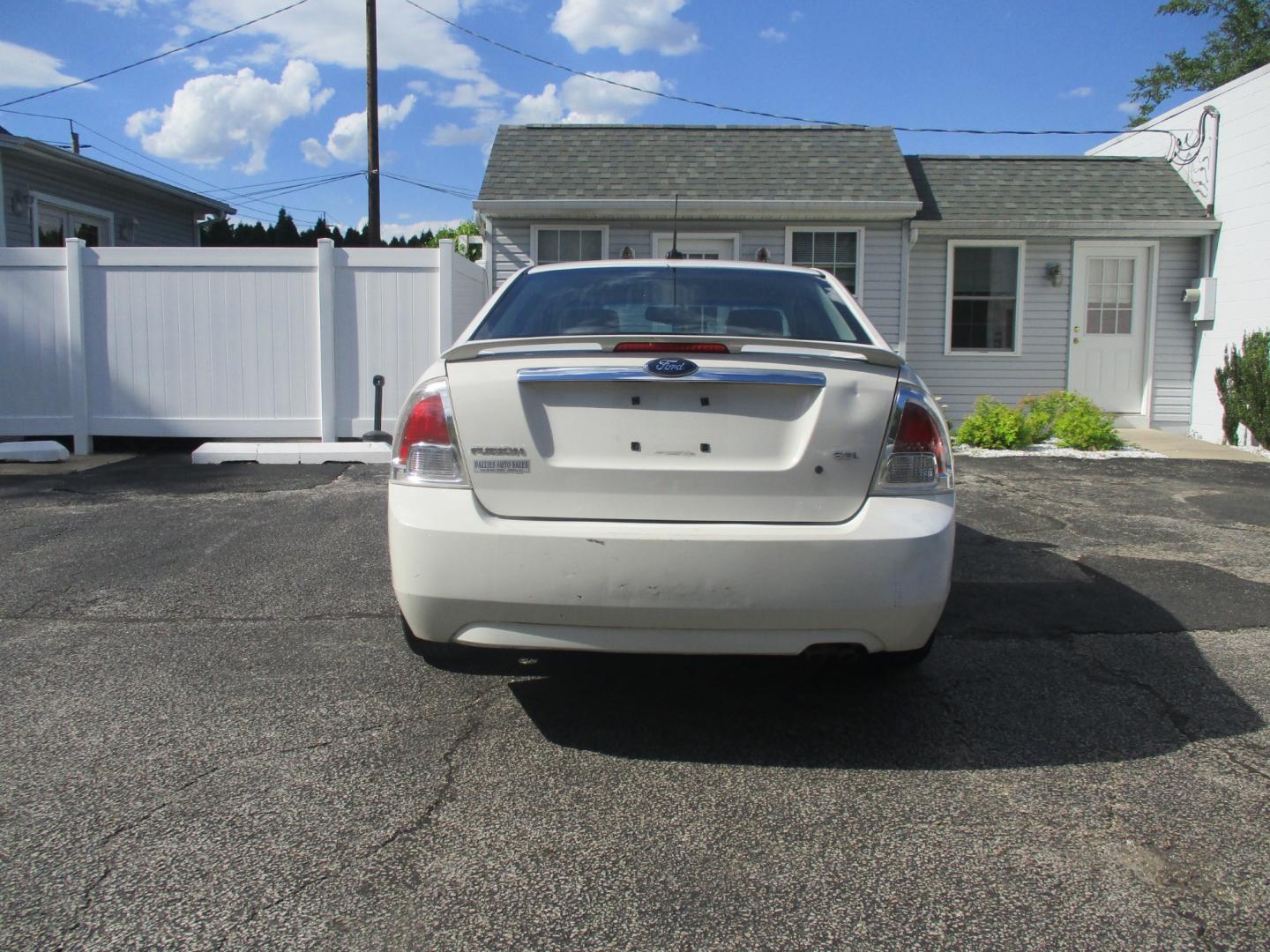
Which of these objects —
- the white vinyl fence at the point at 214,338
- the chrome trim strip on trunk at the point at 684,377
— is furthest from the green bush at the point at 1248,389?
the chrome trim strip on trunk at the point at 684,377

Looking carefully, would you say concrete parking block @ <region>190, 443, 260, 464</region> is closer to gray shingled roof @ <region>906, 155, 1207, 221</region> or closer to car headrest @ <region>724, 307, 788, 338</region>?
car headrest @ <region>724, 307, 788, 338</region>

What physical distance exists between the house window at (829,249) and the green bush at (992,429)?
8.93 feet

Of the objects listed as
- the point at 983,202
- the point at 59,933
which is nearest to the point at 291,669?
the point at 59,933

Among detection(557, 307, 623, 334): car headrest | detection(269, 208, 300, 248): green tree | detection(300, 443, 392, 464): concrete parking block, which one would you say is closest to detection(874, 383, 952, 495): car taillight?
detection(557, 307, 623, 334): car headrest

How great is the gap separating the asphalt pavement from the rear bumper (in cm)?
44

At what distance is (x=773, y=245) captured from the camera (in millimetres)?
13242

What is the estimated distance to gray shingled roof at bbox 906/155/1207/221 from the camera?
516 inches

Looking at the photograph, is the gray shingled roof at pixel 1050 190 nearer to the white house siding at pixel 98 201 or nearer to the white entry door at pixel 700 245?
the white entry door at pixel 700 245

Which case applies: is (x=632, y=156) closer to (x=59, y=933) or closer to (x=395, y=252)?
(x=395, y=252)

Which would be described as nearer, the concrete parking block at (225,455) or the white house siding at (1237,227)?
the concrete parking block at (225,455)

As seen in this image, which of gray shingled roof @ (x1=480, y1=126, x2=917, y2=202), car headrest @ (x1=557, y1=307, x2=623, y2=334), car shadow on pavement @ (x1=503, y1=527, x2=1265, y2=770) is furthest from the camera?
gray shingled roof @ (x1=480, y1=126, x2=917, y2=202)

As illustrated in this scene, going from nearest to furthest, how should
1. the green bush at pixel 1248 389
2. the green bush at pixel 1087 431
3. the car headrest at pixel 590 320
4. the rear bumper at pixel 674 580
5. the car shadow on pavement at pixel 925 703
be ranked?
1. the rear bumper at pixel 674 580
2. the car shadow on pavement at pixel 925 703
3. the car headrest at pixel 590 320
4. the green bush at pixel 1087 431
5. the green bush at pixel 1248 389

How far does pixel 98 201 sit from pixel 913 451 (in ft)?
55.6

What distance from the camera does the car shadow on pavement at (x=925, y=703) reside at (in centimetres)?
320
